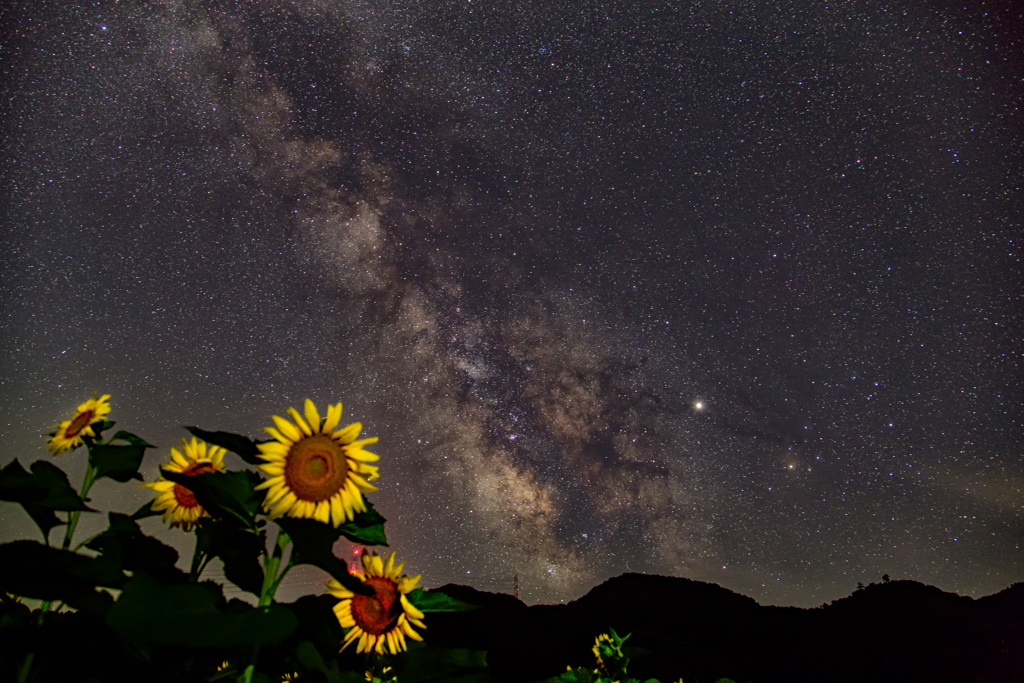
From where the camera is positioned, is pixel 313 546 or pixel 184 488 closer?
pixel 313 546

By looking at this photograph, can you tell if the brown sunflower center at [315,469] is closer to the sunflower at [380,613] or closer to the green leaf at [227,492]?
the green leaf at [227,492]

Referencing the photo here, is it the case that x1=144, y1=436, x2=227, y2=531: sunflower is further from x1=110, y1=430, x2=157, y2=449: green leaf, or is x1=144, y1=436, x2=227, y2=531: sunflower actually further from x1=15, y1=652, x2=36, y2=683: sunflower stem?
x1=15, y1=652, x2=36, y2=683: sunflower stem

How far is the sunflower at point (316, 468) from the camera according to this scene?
96 cm

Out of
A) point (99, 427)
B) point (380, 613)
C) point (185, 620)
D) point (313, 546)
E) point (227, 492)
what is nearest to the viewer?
point (185, 620)

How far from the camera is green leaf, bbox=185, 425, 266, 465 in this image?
2.57 ft

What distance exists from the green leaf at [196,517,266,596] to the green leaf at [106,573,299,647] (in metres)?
0.22

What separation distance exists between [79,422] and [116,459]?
618 millimetres

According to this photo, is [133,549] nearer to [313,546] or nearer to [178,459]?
[313,546]

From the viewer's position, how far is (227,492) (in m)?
0.76

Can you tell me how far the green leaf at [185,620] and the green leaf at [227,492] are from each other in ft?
0.56

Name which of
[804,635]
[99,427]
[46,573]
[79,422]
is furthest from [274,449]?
[804,635]

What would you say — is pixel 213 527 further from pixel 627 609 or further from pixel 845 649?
pixel 627 609

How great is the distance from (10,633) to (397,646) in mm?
721

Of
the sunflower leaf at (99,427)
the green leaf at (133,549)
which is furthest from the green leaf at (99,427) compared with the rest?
the green leaf at (133,549)
